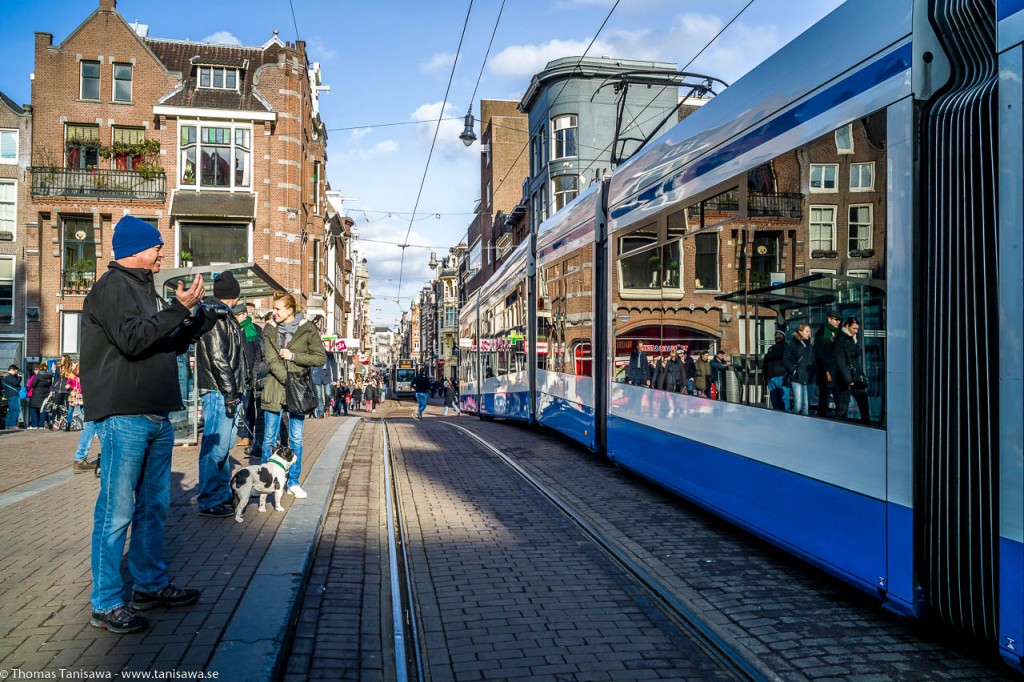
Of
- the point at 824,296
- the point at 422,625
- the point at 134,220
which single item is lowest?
the point at 422,625

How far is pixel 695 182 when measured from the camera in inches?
257

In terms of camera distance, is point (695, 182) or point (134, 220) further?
point (695, 182)

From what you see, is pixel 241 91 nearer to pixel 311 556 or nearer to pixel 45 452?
pixel 45 452

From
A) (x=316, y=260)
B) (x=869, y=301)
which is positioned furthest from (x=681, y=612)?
(x=316, y=260)

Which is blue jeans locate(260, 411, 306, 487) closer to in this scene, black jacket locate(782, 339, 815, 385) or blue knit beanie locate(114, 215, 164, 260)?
blue knit beanie locate(114, 215, 164, 260)

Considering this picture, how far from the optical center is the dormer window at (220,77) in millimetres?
32688

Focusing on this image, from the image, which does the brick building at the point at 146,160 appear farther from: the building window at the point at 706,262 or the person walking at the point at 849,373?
the person walking at the point at 849,373

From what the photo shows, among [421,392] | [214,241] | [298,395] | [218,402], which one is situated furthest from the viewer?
[214,241]

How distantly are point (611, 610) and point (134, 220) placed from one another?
3.31 m

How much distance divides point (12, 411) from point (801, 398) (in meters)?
19.2

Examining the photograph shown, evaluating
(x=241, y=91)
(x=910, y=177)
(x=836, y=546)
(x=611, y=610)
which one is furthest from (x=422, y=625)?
(x=241, y=91)

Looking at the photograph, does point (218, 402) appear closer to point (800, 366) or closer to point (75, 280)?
point (800, 366)

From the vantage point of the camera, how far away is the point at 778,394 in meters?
5.11

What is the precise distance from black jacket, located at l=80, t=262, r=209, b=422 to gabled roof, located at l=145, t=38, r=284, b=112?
100.0 feet
